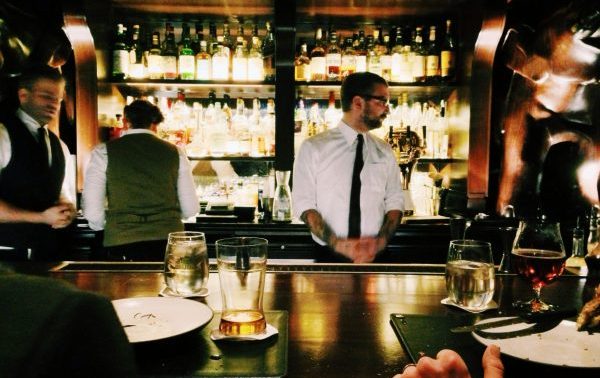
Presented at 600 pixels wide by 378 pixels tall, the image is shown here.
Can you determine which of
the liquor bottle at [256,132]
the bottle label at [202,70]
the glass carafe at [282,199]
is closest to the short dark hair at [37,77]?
the bottle label at [202,70]

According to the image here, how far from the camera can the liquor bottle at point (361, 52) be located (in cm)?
318

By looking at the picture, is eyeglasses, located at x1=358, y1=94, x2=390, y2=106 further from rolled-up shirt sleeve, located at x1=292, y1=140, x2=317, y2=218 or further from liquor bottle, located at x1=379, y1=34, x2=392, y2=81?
liquor bottle, located at x1=379, y1=34, x2=392, y2=81

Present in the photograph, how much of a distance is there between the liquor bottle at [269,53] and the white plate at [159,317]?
2.40 m

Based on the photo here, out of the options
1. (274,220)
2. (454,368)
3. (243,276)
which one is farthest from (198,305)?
(274,220)

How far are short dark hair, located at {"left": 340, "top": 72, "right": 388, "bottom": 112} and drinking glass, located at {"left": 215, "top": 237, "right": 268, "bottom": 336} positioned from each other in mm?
1690

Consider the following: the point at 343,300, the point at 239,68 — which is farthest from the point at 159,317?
the point at 239,68

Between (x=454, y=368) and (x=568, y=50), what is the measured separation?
3141 millimetres

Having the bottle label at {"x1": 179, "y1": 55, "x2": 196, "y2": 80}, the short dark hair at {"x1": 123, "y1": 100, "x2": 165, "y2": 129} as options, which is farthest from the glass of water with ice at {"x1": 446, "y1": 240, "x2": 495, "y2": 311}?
the bottle label at {"x1": 179, "y1": 55, "x2": 196, "y2": 80}

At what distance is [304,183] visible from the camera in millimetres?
2449

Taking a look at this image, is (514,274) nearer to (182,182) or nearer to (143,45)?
(182,182)

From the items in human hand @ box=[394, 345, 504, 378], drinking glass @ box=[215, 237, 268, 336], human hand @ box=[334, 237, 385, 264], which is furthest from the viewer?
human hand @ box=[334, 237, 385, 264]

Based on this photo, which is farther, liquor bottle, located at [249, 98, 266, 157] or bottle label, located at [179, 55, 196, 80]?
liquor bottle, located at [249, 98, 266, 157]

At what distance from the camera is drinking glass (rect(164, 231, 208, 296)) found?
3.53 feet

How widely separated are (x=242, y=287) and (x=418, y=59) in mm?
2686
